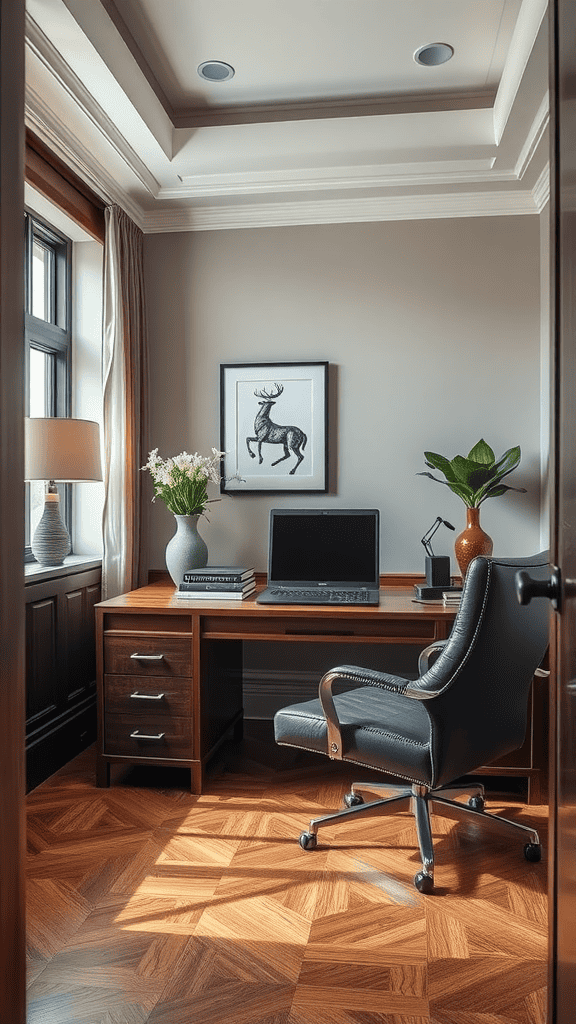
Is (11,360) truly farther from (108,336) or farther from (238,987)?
(108,336)

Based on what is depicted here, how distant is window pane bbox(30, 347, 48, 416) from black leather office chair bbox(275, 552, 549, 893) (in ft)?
5.95

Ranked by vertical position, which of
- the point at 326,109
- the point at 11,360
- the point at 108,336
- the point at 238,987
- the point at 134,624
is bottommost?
the point at 238,987

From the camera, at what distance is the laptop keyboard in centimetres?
285

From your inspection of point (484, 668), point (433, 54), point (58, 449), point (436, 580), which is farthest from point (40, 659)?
point (433, 54)

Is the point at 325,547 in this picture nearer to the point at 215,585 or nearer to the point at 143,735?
the point at 215,585

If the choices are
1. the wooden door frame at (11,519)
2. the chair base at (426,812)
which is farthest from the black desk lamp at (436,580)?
the wooden door frame at (11,519)

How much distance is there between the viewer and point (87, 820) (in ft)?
8.41

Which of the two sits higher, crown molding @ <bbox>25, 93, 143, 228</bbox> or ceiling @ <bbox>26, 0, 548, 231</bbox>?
ceiling @ <bbox>26, 0, 548, 231</bbox>

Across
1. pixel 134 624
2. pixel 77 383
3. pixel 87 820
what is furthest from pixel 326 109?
pixel 87 820

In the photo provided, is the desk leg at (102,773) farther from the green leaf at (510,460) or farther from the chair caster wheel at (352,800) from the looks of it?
the green leaf at (510,460)

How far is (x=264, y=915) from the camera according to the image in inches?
78.3

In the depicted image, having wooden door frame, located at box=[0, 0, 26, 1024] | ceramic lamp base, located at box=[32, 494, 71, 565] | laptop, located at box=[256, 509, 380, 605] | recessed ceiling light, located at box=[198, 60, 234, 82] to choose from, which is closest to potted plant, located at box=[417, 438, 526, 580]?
laptop, located at box=[256, 509, 380, 605]

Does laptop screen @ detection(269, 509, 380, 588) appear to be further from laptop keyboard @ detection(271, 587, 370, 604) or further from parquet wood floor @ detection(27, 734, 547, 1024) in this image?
parquet wood floor @ detection(27, 734, 547, 1024)

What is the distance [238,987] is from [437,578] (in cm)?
169
